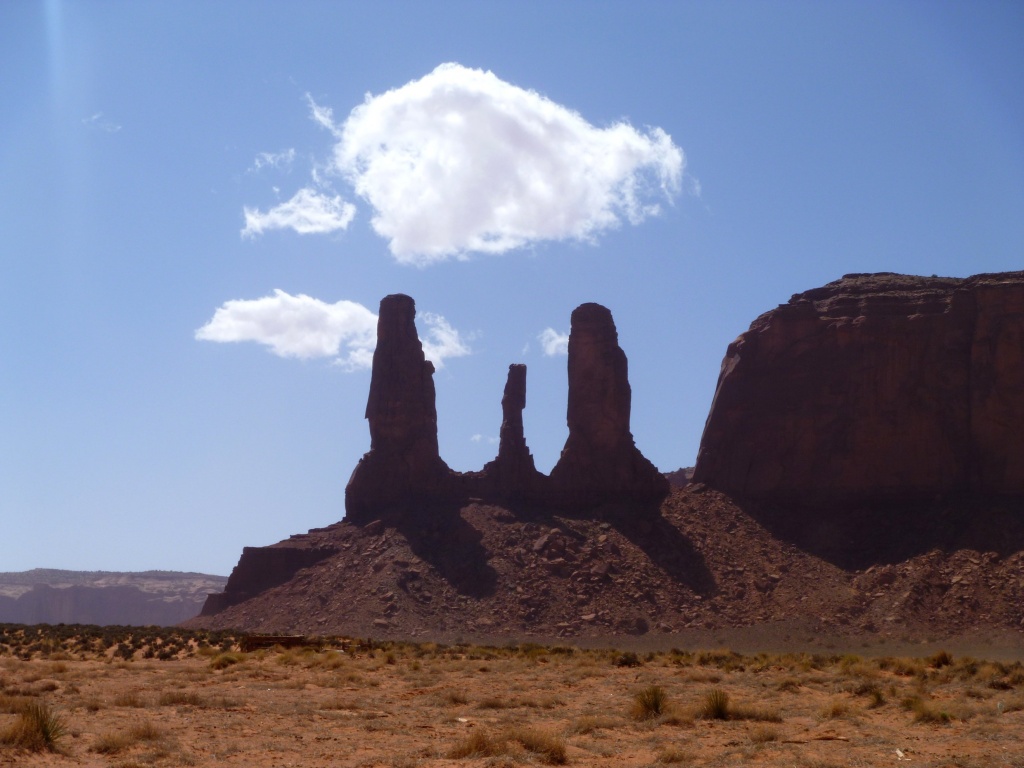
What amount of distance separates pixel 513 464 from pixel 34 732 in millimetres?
66329

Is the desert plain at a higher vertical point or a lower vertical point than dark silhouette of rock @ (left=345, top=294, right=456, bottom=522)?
lower

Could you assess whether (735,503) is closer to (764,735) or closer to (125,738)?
(764,735)

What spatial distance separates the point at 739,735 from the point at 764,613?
48.0m

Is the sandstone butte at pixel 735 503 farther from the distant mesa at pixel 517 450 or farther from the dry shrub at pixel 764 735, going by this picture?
the dry shrub at pixel 764 735

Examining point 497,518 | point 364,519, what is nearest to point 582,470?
point 497,518

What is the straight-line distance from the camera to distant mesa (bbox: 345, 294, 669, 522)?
84.7m

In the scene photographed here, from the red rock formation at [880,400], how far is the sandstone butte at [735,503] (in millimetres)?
151

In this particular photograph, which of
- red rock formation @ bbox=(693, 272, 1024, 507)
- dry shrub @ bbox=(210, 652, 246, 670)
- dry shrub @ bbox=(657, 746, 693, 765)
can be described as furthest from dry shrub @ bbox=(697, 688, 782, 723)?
red rock formation @ bbox=(693, 272, 1024, 507)

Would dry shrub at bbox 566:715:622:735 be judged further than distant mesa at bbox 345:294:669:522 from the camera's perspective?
No

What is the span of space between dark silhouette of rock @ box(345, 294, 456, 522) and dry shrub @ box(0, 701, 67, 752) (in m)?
63.2

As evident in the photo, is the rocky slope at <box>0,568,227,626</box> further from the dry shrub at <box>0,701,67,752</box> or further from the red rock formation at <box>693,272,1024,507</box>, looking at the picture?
the dry shrub at <box>0,701,67,752</box>

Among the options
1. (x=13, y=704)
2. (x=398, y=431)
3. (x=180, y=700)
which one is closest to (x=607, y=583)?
(x=398, y=431)

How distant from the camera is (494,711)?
2745cm

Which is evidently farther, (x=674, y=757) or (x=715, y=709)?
(x=715, y=709)
